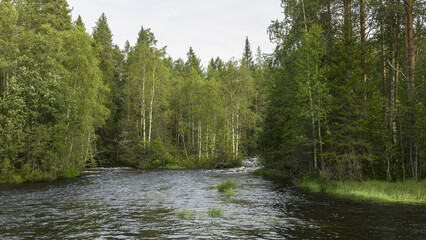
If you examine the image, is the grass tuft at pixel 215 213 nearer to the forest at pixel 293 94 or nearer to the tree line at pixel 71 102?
the forest at pixel 293 94

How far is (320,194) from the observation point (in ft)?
61.1

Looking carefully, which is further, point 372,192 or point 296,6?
point 296,6

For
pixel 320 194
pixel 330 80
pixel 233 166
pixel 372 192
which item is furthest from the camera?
pixel 233 166

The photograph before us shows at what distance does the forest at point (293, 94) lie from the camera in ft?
62.6

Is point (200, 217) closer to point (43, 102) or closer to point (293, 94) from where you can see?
point (293, 94)

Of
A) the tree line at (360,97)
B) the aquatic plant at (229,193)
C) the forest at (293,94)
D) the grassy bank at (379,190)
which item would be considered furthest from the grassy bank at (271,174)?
the aquatic plant at (229,193)

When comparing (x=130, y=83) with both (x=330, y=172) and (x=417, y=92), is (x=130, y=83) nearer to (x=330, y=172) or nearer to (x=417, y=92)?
(x=330, y=172)

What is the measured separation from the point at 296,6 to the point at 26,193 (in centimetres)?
2515

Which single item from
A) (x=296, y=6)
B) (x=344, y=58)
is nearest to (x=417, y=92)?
(x=344, y=58)

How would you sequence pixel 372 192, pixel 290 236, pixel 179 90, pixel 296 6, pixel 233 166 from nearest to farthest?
1. pixel 290 236
2. pixel 372 192
3. pixel 296 6
4. pixel 233 166
5. pixel 179 90

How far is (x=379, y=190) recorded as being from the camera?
54.9ft

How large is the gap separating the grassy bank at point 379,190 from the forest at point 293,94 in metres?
1.04

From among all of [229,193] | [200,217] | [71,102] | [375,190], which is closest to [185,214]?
[200,217]

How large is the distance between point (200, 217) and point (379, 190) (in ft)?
34.0
